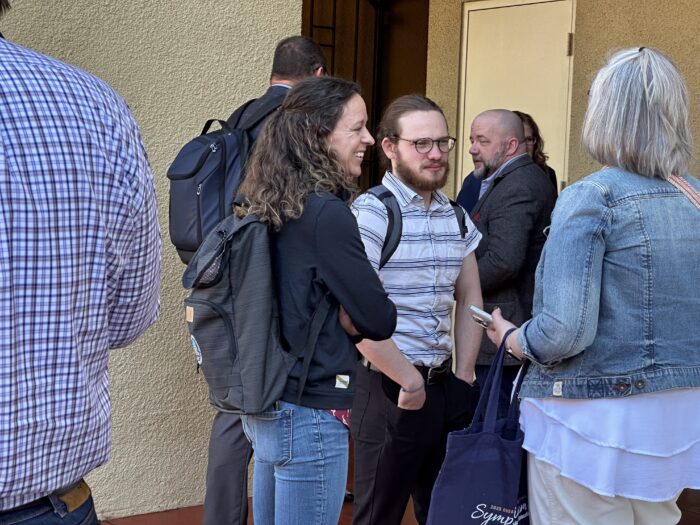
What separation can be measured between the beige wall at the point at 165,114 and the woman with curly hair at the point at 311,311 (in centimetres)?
174

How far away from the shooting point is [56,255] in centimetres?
185

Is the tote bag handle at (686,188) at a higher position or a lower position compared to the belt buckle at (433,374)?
higher

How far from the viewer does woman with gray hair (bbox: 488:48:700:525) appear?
105 inches

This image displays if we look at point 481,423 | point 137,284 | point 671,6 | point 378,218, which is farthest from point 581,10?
point 137,284

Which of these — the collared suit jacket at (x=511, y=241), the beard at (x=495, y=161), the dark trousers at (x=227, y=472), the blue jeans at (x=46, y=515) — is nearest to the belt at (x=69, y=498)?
the blue jeans at (x=46, y=515)

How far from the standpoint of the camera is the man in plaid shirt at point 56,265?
1795 millimetres

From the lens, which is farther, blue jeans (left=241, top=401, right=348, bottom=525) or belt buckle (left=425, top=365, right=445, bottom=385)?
belt buckle (left=425, top=365, right=445, bottom=385)

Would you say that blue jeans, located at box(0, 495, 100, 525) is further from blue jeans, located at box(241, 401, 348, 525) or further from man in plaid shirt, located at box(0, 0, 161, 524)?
blue jeans, located at box(241, 401, 348, 525)

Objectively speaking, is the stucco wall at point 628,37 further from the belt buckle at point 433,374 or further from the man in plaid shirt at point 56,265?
the man in plaid shirt at point 56,265

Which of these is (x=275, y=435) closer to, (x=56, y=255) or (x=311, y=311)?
(x=311, y=311)

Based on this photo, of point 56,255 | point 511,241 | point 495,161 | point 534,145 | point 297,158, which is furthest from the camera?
point 534,145

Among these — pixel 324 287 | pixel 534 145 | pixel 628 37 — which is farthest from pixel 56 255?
pixel 628 37

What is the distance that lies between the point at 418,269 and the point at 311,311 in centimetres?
88

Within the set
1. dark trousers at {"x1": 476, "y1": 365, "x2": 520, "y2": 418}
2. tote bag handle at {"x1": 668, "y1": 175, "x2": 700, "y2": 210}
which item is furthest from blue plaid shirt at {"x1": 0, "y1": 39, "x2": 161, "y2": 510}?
dark trousers at {"x1": 476, "y1": 365, "x2": 520, "y2": 418}
